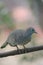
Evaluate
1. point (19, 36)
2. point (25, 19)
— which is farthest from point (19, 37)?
point (25, 19)

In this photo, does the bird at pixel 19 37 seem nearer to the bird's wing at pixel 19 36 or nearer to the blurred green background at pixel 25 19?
the bird's wing at pixel 19 36

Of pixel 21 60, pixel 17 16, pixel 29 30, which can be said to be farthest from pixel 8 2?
pixel 29 30

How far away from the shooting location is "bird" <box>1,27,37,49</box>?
939mm

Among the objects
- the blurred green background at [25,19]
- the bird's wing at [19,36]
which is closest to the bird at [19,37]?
the bird's wing at [19,36]

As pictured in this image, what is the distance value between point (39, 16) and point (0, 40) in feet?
0.95

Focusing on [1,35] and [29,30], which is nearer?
[29,30]

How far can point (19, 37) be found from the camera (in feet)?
3.16

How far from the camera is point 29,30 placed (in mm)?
948

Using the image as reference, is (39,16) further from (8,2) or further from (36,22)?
(8,2)

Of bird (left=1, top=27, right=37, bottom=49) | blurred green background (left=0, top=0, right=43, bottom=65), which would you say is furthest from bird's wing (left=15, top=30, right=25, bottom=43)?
→ blurred green background (left=0, top=0, right=43, bottom=65)

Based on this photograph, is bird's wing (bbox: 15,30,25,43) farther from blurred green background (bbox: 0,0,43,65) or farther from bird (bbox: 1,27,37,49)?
blurred green background (bbox: 0,0,43,65)

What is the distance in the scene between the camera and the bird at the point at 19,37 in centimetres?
94

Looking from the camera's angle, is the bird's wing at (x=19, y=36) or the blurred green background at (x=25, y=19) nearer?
the bird's wing at (x=19, y=36)

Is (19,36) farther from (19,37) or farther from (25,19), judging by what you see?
(25,19)
